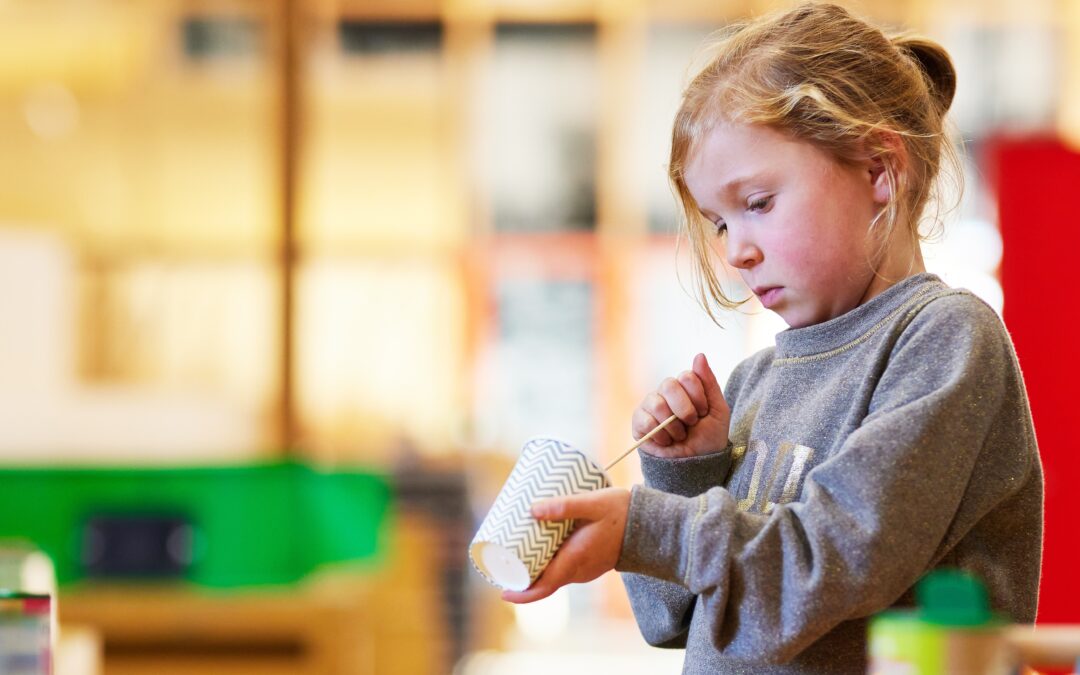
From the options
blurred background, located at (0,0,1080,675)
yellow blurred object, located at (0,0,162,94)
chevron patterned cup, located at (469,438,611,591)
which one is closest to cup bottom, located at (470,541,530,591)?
chevron patterned cup, located at (469,438,611,591)

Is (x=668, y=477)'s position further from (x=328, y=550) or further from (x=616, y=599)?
(x=616, y=599)

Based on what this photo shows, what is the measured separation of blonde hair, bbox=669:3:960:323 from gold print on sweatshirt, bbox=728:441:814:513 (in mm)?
149

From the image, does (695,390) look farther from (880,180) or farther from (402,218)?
(402,218)

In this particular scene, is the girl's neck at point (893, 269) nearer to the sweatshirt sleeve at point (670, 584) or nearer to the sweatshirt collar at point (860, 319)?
the sweatshirt collar at point (860, 319)

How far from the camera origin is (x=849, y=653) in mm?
786

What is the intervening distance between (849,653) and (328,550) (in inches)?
68.5

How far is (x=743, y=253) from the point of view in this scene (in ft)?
2.75

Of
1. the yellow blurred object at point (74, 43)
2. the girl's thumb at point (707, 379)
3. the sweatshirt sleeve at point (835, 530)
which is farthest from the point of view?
the yellow blurred object at point (74, 43)

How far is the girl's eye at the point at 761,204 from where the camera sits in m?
0.83

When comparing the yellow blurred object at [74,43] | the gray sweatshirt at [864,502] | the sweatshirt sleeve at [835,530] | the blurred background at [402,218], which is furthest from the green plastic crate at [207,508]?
the yellow blurred object at [74,43]

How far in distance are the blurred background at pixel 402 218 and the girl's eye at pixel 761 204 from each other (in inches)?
109

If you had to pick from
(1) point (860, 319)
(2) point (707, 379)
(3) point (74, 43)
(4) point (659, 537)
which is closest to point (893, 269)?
(1) point (860, 319)

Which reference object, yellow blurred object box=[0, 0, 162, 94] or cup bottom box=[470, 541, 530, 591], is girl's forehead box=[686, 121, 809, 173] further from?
yellow blurred object box=[0, 0, 162, 94]

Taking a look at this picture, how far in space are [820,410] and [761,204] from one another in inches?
5.6
